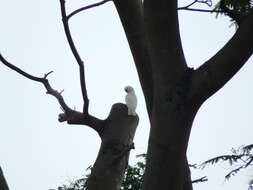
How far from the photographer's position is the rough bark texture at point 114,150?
2045mm

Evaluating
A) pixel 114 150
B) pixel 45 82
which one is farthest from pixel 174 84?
pixel 45 82

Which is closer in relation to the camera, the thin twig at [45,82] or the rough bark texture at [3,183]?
the rough bark texture at [3,183]

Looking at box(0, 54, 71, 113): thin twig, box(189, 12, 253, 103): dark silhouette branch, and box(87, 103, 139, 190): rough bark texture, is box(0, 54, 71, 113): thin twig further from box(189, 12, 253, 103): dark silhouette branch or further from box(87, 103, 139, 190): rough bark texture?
box(189, 12, 253, 103): dark silhouette branch

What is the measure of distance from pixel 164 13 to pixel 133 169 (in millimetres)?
7564

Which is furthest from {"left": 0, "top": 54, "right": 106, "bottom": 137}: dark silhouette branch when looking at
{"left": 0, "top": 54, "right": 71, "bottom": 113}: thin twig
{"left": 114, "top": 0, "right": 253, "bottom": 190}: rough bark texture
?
{"left": 114, "top": 0, "right": 253, "bottom": 190}: rough bark texture

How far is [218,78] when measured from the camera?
1.58 m

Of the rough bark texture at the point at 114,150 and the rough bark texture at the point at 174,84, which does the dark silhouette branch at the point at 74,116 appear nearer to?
the rough bark texture at the point at 114,150

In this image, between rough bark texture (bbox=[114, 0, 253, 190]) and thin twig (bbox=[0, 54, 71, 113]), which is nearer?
rough bark texture (bbox=[114, 0, 253, 190])

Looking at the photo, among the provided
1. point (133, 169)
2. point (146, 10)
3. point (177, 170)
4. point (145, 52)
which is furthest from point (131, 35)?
point (133, 169)

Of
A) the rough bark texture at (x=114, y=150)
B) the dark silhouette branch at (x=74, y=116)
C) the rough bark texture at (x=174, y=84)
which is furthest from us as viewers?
the dark silhouette branch at (x=74, y=116)

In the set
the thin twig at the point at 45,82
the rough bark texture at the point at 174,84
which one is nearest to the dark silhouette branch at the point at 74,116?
the thin twig at the point at 45,82

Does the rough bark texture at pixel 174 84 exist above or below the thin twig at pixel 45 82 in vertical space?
below

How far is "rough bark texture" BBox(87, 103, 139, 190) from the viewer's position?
2045mm

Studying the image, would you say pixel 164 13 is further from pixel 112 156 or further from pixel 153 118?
pixel 112 156
